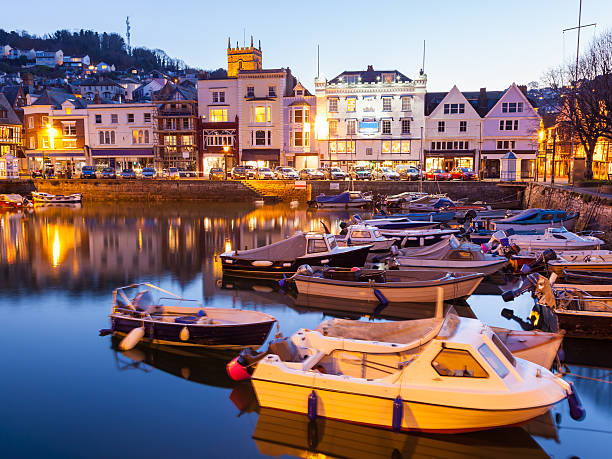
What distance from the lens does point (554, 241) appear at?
25.9 metres

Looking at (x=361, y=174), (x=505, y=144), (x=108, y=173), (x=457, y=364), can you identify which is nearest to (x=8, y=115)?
(x=108, y=173)

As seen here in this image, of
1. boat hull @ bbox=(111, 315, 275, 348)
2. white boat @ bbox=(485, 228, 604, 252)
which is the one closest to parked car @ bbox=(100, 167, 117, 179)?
white boat @ bbox=(485, 228, 604, 252)

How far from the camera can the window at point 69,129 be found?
8419cm

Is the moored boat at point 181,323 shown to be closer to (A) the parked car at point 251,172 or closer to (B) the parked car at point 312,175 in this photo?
(B) the parked car at point 312,175

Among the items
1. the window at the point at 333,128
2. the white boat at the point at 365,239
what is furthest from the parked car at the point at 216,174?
the white boat at the point at 365,239

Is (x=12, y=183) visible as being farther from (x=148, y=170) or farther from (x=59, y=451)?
(x=59, y=451)

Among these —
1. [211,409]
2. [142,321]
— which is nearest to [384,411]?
[211,409]

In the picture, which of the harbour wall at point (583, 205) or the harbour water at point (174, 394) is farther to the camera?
the harbour wall at point (583, 205)

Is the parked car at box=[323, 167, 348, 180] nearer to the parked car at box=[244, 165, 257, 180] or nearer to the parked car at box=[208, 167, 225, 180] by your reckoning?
the parked car at box=[244, 165, 257, 180]

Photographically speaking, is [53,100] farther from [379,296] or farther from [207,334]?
[207,334]

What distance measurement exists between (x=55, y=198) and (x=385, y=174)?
4146 centimetres

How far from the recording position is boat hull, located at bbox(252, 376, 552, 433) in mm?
9992

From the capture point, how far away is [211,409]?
41.3ft

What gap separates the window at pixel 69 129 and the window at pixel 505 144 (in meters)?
63.1
